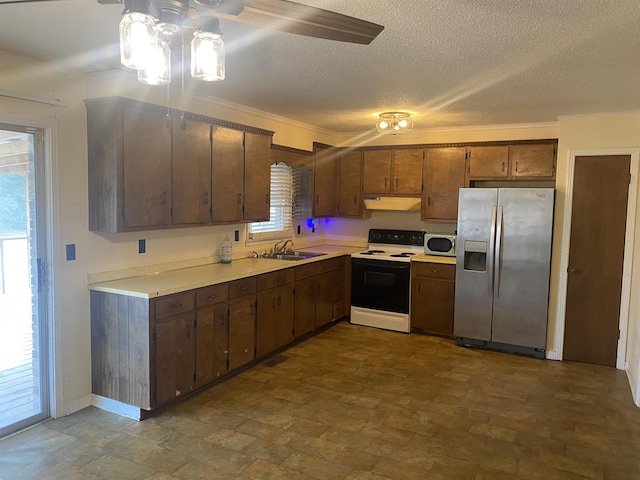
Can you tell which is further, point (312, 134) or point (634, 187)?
point (312, 134)

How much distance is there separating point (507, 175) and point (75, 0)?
450 centimetres

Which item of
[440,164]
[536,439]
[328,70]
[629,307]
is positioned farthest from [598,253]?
[328,70]

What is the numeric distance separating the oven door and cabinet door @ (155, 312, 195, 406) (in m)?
2.64

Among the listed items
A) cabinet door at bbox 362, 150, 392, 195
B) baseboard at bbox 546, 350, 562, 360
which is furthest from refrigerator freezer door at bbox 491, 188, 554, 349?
cabinet door at bbox 362, 150, 392, 195

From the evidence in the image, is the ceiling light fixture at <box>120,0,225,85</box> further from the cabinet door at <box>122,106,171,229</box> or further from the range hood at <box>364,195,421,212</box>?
the range hood at <box>364,195,421,212</box>

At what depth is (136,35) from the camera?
1420 mm

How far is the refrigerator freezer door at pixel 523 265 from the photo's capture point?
4.61 m

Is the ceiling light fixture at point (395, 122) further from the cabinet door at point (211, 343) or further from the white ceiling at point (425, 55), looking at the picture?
the cabinet door at point (211, 343)

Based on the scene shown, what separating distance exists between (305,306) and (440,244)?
1.83 meters

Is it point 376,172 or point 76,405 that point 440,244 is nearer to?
point 376,172

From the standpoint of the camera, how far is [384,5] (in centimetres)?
213

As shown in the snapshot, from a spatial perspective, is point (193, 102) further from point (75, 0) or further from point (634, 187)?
point (634, 187)

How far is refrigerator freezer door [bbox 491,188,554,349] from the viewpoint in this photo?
4613 mm

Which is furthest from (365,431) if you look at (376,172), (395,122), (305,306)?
(376,172)
